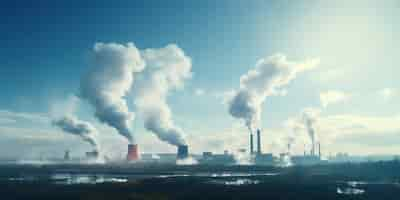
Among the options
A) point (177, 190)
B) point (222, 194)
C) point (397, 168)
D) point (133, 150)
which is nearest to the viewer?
point (222, 194)

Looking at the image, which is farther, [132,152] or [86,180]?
[132,152]

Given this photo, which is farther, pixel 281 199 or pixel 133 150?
pixel 133 150

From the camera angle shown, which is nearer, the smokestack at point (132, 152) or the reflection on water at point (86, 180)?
the reflection on water at point (86, 180)

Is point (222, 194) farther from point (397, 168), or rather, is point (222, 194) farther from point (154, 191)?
point (397, 168)

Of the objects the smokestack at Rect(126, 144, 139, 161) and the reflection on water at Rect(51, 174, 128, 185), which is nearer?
the reflection on water at Rect(51, 174, 128, 185)

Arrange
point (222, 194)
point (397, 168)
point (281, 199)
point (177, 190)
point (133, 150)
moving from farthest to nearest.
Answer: point (133, 150), point (397, 168), point (177, 190), point (222, 194), point (281, 199)

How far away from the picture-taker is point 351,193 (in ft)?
231

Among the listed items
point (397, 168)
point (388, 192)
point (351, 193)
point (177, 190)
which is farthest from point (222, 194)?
point (397, 168)

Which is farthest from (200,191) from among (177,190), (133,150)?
(133,150)

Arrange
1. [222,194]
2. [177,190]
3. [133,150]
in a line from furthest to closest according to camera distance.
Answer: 1. [133,150]
2. [177,190]
3. [222,194]

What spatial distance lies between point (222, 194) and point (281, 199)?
10952 mm

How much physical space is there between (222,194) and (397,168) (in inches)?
3660

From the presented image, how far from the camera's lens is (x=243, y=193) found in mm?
68250

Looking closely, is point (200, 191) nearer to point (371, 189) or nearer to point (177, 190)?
point (177, 190)
